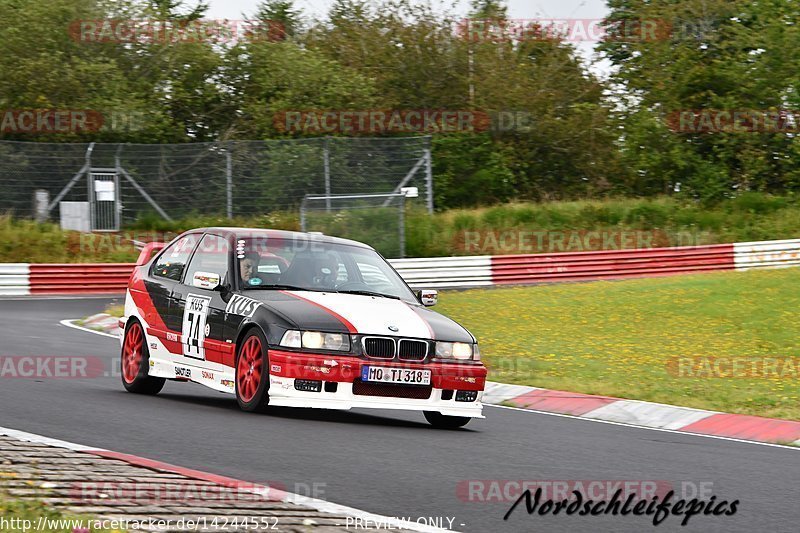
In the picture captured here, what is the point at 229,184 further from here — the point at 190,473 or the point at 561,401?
the point at 190,473

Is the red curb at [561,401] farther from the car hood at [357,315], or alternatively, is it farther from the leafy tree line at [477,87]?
the leafy tree line at [477,87]

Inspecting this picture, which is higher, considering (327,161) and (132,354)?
(327,161)

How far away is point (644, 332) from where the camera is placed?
63.0 ft

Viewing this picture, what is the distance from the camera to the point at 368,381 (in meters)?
9.20

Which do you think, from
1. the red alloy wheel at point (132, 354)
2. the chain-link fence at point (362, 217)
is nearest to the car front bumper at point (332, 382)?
the red alloy wheel at point (132, 354)

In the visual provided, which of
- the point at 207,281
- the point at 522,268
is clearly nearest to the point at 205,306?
the point at 207,281

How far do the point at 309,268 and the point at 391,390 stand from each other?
5.14ft

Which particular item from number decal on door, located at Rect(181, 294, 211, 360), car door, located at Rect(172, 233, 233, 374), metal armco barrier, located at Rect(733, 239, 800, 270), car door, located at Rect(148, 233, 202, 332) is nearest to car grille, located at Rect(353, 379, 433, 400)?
car door, located at Rect(172, 233, 233, 374)

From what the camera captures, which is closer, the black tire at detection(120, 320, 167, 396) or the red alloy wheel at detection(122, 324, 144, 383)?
the black tire at detection(120, 320, 167, 396)

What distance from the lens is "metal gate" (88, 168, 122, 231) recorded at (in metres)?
29.9

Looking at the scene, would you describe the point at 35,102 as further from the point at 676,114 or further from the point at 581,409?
the point at 581,409

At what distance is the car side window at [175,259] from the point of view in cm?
1109

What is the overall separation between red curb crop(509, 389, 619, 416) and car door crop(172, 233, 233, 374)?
349 cm

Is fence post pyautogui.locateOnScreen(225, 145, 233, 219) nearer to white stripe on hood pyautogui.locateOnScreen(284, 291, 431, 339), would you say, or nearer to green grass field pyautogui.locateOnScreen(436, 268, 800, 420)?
green grass field pyautogui.locateOnScreen(436, 268, 800, 420)
